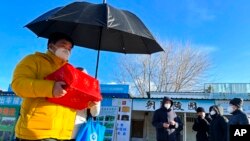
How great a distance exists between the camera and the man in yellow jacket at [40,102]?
1958mm

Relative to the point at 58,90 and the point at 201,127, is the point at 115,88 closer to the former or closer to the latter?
the point at 201,127

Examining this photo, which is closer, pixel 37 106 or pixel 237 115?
pixel 37 106

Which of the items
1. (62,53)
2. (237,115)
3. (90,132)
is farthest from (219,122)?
(62,53)

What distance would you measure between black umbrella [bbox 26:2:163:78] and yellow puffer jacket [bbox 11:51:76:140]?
71 centimetres

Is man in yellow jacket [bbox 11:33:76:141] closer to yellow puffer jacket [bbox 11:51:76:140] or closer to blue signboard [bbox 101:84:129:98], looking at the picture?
yellow puffer jacket [bbox 11:51:76:140]

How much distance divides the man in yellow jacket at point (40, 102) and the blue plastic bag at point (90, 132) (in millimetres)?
113

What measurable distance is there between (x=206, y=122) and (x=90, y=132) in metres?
5.10

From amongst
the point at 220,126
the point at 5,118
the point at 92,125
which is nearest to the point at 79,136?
the point at 92,125

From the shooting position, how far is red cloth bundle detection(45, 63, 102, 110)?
79.8 inches

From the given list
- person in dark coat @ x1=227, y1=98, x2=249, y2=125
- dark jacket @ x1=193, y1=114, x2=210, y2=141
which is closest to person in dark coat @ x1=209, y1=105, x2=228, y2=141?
person in dark coat @ x1=227, y1=98, x2=249, y2=125

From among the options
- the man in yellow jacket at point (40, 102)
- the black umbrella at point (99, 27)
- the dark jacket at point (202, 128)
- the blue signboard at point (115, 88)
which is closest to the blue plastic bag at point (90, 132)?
the man in yellow jacket at point (40, 102)

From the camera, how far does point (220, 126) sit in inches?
236

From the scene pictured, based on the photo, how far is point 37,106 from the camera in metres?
2.03

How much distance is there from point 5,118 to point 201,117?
34.5 feet
